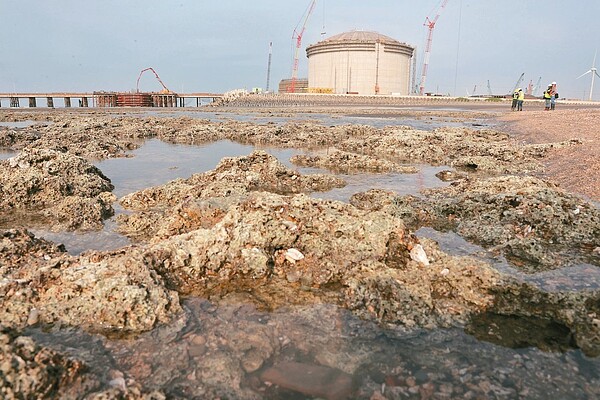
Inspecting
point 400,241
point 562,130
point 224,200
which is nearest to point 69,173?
point 224,200

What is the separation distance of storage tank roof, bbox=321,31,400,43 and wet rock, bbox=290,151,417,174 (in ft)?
336

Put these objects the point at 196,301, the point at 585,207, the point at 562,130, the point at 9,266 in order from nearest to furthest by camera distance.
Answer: the point at 196,301 < the point at 9,266 < the point at 585,207 < the point at 562,130

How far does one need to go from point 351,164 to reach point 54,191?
6.87 metres

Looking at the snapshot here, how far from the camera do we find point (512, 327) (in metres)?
3.12

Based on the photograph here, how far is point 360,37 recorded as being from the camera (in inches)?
4158

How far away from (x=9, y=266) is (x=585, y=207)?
7.20m

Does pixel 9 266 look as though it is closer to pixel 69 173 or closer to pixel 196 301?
pixel 196 301

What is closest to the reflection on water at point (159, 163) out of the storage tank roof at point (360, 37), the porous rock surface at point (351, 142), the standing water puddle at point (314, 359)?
the porous rock surface at point (351, 142)

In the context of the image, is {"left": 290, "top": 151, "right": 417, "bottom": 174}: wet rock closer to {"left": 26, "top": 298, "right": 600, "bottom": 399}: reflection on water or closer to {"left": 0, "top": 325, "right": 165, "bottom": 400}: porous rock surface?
{"left": 26, "top": 298, "right": 600, "bottom": 399}: reflection on water

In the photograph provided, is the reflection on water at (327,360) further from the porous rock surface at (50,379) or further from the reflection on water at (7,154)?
the reflection on water at (7,154)

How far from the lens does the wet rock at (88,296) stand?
3041mm

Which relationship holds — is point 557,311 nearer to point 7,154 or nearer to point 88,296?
point 88,296

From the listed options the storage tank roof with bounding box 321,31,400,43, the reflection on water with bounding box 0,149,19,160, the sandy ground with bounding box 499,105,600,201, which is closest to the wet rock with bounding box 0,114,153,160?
the reflection on water with bounding box 0,149,19,160

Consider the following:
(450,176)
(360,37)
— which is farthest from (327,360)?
(360,37)
